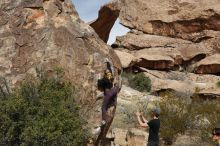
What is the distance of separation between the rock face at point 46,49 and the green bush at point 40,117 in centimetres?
49

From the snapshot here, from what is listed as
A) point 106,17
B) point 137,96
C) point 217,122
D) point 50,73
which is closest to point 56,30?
point 50,73

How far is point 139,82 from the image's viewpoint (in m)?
26.9

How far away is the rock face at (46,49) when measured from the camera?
29.5 feet

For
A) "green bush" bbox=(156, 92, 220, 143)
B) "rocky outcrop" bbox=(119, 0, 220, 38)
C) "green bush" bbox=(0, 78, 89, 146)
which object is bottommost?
"green bush" bbox=(156, 92, 220, 143)

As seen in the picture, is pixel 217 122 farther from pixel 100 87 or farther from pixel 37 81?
pixel 37 81

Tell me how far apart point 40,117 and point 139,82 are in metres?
19.1

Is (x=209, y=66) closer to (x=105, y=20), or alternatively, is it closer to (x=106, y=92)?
(x=105, y=20)

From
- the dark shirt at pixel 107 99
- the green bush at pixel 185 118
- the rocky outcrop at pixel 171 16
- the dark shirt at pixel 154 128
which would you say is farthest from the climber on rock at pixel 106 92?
the rocky outcrop at pixel 171 16

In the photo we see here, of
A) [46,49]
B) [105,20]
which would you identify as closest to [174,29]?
[105,20]

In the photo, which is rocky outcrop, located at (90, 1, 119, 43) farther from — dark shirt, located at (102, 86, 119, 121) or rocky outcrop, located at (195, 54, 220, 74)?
dark shirt, located at (102, 86, 119, 121)

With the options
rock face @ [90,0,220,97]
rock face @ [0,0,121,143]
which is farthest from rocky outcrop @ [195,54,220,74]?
rock face @ [0,0,121,143]

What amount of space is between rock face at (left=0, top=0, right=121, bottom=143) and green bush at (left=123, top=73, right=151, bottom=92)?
16581mm

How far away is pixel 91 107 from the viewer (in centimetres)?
930

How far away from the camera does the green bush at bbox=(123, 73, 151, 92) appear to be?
26422mm
